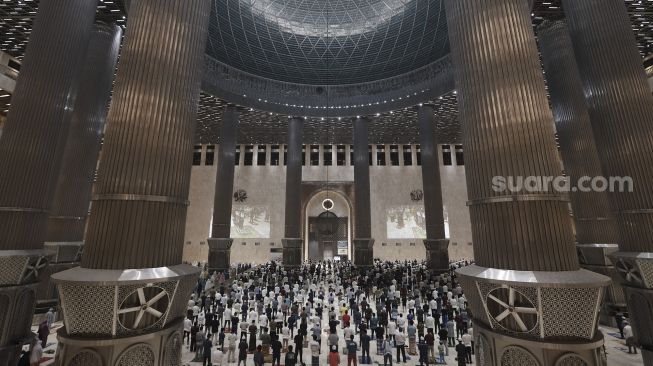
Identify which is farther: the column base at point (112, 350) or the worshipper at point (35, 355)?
the worshipper at point (35, 355)

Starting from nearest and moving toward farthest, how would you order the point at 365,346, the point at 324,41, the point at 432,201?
the point at 365,346
the point at 432,201
the point at 324,41

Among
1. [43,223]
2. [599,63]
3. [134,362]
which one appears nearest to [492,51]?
[599,63]

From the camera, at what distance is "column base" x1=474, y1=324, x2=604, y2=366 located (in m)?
3.56

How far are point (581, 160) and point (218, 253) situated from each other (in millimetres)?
18366

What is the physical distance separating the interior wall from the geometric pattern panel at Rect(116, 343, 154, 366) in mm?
25551

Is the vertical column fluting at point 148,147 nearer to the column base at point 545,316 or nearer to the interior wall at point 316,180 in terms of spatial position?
the column base at point 545,316

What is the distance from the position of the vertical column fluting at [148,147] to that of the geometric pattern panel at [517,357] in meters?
4.77

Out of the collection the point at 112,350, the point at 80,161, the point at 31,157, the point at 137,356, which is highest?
the point at 80,161

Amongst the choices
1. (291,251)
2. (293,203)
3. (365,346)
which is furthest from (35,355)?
(293,203)

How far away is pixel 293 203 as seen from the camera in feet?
68.7

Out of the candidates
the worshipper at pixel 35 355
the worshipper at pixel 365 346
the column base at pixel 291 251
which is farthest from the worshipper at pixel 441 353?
the column base at pixel 291 251

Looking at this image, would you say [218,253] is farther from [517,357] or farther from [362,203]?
[517,357]

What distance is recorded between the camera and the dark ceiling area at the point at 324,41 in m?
16.9

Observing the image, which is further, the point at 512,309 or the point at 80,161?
the point at 80,161
